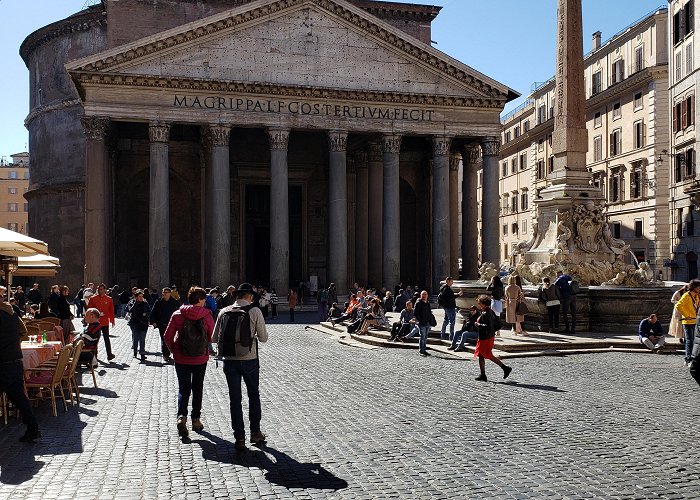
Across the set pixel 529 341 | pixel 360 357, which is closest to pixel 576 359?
pixel 529 341

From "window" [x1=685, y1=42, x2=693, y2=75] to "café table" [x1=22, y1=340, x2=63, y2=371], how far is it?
94.7 feet

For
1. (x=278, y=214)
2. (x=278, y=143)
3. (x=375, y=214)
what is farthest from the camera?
(x=375, y=214)

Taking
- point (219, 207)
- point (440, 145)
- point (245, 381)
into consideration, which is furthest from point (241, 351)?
point (440, 145)

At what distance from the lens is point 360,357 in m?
14.3

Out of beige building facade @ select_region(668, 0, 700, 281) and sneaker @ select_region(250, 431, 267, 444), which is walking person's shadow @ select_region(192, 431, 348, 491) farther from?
beige building facade @ select_region(668, 0, 700, 281)

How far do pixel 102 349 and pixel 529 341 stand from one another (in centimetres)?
887

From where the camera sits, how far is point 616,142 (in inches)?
1549

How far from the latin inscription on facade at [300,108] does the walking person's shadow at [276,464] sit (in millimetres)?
24110

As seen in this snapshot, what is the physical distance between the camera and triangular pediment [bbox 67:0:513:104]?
2923 centimetres

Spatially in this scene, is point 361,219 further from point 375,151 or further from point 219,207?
point 219,207

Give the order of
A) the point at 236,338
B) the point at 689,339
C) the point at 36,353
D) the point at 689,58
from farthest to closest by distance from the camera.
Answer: the point at 689,58, the point at 689,339, the point at 36,353, the point at 236,338

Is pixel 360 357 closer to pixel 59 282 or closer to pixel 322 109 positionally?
pixel 322 109

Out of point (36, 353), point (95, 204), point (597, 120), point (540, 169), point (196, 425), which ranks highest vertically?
point (597, 120)

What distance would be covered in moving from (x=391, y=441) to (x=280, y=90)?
24.9m
